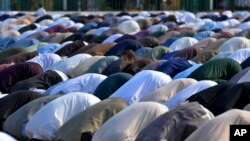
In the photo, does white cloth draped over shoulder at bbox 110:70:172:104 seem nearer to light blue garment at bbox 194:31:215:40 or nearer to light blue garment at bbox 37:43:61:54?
light blue garment at bbox 37:43:61:54

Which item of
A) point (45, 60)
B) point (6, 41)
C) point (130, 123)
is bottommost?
point (6, 41)

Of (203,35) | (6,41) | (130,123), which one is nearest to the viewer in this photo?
(130,123)

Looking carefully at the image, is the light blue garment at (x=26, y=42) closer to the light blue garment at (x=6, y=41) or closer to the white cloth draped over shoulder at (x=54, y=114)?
the light blue garment at (x=6, y=41)

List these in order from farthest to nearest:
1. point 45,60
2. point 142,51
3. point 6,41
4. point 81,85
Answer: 1. point 6,41
2. point 142,51
3. point 45,60
4. point 81,85

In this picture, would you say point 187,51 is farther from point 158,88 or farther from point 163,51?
point 158,88

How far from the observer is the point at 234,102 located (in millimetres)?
7090

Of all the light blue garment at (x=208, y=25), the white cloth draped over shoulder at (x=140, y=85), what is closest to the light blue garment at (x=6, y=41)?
the light blue garment at (x=208, y=25)

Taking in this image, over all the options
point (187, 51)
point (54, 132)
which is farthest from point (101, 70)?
point (54, 132)

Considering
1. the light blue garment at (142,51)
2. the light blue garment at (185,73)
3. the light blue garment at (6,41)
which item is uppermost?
the light blue garment at (185,73)

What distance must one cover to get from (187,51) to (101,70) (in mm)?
1802

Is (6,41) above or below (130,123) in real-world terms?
below

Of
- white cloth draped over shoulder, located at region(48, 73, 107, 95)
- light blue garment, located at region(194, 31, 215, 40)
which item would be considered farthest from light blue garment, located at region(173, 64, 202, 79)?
light blue garment, located at region(194, 31, 215, 40)

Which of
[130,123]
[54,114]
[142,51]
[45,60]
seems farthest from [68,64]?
[130,123]

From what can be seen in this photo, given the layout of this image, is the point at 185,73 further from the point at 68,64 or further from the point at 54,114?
the point at 68,64
